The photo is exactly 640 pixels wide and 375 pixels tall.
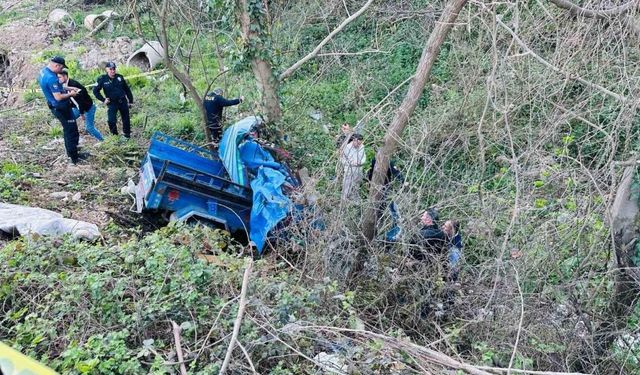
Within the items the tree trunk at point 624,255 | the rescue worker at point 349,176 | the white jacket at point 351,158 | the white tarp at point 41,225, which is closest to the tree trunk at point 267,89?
the white jacket at point 351,158

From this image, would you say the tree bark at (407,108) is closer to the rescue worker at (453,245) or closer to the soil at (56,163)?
the rescue worker at (453,245)

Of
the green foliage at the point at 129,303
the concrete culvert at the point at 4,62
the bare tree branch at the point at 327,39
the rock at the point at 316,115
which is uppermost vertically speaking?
the bare tree branch at the point at 327,39

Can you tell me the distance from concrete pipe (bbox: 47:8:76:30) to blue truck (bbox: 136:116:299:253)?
8.26 metres

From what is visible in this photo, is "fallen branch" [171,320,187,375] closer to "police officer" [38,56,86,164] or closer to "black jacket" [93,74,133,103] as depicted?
"police officer" [38,56,86,164]

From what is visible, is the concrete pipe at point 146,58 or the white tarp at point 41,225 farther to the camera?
the concrete pipe at point 146,58

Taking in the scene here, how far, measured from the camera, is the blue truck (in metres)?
7.67

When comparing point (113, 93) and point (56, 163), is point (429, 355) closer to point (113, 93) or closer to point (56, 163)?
point (56, 163)

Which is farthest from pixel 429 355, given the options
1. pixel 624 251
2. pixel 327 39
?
pixel 327 39

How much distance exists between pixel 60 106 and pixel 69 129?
35 cm

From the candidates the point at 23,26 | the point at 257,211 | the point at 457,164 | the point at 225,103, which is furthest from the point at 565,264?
the point at 23,26

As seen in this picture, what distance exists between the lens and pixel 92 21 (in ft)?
49.2

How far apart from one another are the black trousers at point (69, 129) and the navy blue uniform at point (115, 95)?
858 mm

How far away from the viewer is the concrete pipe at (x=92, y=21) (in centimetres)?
1500

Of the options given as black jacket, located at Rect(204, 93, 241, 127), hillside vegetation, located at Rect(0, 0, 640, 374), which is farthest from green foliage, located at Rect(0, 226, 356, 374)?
black jacket, located at Rect(204, 93, 241, 127)
